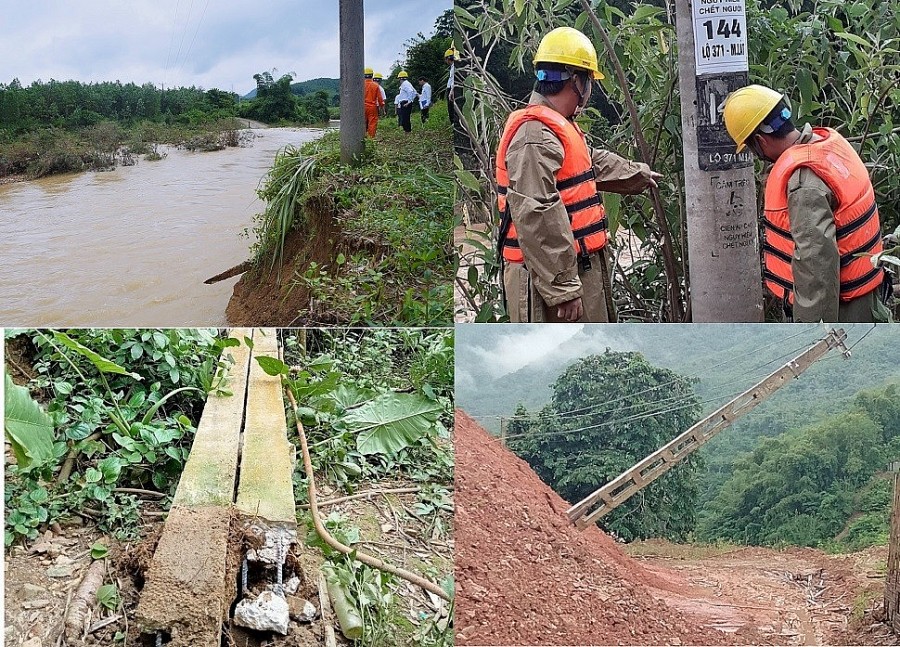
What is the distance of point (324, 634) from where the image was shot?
2.01 metres

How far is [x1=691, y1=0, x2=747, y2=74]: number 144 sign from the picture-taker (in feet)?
6.61

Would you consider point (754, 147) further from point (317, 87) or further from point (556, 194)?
point (317, 87)

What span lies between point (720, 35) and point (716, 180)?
0.40 m

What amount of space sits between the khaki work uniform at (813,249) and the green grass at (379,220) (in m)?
1.76

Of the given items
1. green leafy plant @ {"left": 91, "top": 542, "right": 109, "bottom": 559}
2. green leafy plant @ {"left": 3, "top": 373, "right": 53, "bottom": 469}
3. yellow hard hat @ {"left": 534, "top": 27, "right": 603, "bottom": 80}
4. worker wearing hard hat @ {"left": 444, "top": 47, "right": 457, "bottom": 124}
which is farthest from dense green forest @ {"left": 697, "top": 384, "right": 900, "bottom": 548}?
worker wearing hard hat @ {"left": 444, "top": 47, "right": 457, "bottom": 124}

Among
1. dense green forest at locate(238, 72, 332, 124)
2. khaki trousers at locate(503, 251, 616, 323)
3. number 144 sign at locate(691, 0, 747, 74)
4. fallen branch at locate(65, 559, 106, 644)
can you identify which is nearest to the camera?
fallen branch at locate(65, 559, 106, 644)

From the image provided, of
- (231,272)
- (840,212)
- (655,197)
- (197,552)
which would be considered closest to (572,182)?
(655,197)

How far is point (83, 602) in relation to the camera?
1.93m

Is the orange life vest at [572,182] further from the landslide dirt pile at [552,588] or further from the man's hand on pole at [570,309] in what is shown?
the landslide dirt pile at [552,588]

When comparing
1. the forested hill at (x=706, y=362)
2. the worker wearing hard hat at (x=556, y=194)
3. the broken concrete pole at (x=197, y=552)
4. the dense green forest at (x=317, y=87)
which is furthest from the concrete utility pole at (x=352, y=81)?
the forested hill at (x=706, y=362)

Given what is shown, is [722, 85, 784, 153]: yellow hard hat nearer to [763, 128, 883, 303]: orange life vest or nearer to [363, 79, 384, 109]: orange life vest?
[763, 128, 883, 303]: orange life vest

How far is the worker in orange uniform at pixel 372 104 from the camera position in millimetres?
4215

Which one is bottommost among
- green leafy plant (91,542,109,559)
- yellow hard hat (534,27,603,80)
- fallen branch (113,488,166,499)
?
green leafy plant (91,542,109,559)

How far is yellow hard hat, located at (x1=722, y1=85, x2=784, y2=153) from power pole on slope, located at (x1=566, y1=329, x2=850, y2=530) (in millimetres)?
682
